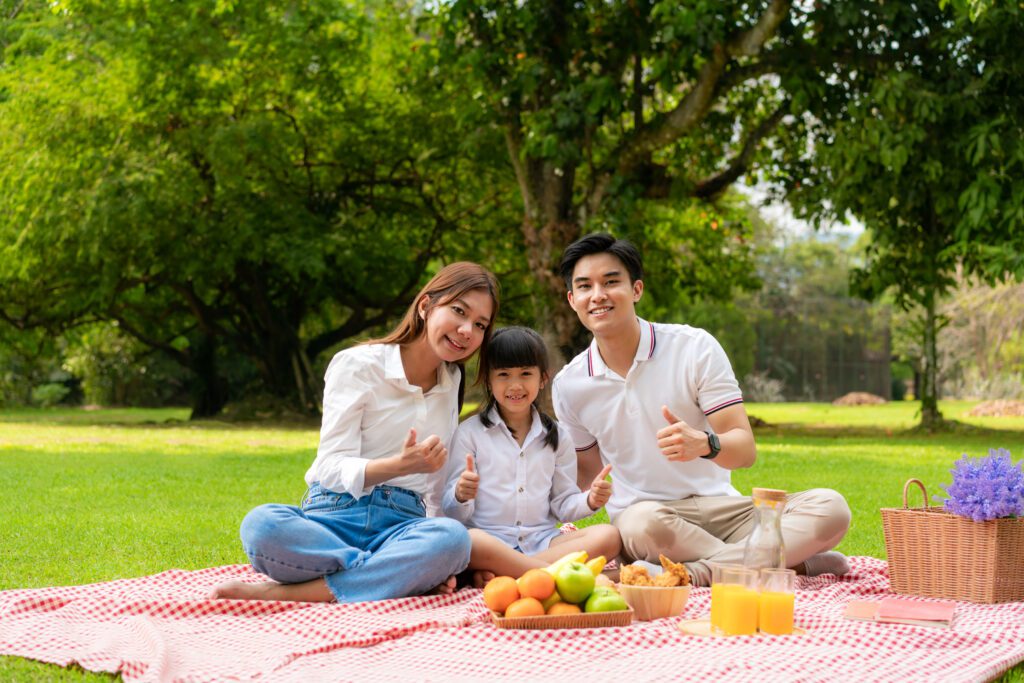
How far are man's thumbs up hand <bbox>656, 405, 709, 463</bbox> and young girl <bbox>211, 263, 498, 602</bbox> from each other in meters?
0.79

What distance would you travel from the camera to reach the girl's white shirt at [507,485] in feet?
15.0

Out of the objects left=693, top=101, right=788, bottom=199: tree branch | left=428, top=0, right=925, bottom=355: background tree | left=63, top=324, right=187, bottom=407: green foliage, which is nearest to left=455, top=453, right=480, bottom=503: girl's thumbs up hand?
left=428, top=0, right=925, bottom=355: background tree

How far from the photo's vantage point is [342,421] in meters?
4.24

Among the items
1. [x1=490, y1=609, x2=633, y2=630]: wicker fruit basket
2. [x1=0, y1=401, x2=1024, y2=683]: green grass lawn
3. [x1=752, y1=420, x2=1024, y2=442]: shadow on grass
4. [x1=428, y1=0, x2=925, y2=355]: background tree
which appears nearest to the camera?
[x1=490, y1=609, x2=633, y2=630]: wicker fruit basket

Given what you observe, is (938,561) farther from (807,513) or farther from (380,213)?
(380,213)

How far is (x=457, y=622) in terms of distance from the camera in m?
3.71

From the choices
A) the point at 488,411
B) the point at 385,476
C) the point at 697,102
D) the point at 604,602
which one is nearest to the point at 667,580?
the point at 604,602

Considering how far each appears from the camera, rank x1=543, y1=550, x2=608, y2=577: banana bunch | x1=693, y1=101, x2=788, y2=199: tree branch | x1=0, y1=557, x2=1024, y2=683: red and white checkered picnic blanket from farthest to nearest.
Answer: x1=693, y1=101, x2=788, y2=199: tree branch → x1=543, y1=550, x2=608, y2=577: banana bunch → x1=0, y1=557, x2=1024, y2=683: red and white checkered picnic blanket

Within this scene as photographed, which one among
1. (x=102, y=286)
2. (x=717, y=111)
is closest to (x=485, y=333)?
(x=717, y=111)

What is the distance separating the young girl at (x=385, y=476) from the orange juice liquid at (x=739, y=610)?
1092mm

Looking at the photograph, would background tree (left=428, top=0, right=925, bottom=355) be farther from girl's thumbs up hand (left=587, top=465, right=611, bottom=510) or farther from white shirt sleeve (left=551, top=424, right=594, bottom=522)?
girl's thumbs up hand (left=587, top=465, right=611, bottom=510)

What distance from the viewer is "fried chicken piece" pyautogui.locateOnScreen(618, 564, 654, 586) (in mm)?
3844

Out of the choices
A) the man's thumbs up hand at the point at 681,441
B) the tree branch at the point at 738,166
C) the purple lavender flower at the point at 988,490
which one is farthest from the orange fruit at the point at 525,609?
the tree branch at the point at 738,166

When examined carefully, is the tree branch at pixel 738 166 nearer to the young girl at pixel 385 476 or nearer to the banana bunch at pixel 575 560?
the young girl at pixel 385 476
